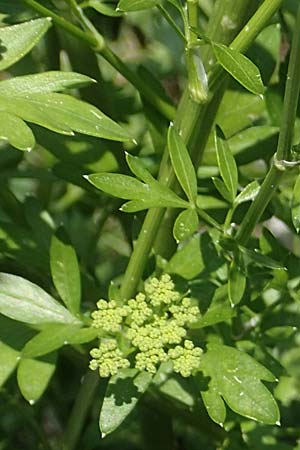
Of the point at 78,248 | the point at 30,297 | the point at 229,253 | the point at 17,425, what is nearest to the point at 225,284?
the point at 229,253

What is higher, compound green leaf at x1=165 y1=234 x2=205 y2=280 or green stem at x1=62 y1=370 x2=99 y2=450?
compound green leaf at x1=165 y1=234 x2=205 y2=280

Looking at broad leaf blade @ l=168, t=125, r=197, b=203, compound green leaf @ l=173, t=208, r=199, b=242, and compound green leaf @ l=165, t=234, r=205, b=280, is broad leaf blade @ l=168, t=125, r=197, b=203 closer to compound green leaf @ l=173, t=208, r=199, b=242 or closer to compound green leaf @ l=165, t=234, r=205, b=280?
compound green leaf @ l=173, t=208, r=199, b=242

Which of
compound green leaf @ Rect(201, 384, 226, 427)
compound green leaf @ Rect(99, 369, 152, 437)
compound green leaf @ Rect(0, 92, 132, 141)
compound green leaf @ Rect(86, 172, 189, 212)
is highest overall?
compound green leaf @ Rect(0, 92, 132, 141)

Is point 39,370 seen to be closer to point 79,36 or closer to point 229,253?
point 229,253

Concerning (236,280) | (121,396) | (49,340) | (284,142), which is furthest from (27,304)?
(284,142)

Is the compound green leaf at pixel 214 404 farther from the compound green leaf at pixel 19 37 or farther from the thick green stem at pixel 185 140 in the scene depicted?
the compound green leaf at pixel 19 37

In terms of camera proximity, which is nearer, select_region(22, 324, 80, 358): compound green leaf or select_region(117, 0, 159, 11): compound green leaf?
select_region(117, 0, 159, 11): compound green leaf

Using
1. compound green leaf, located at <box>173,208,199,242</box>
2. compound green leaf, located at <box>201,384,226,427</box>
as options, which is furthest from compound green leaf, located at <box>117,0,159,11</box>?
compound green leaf, located at <box>201,384,226,427</box>
